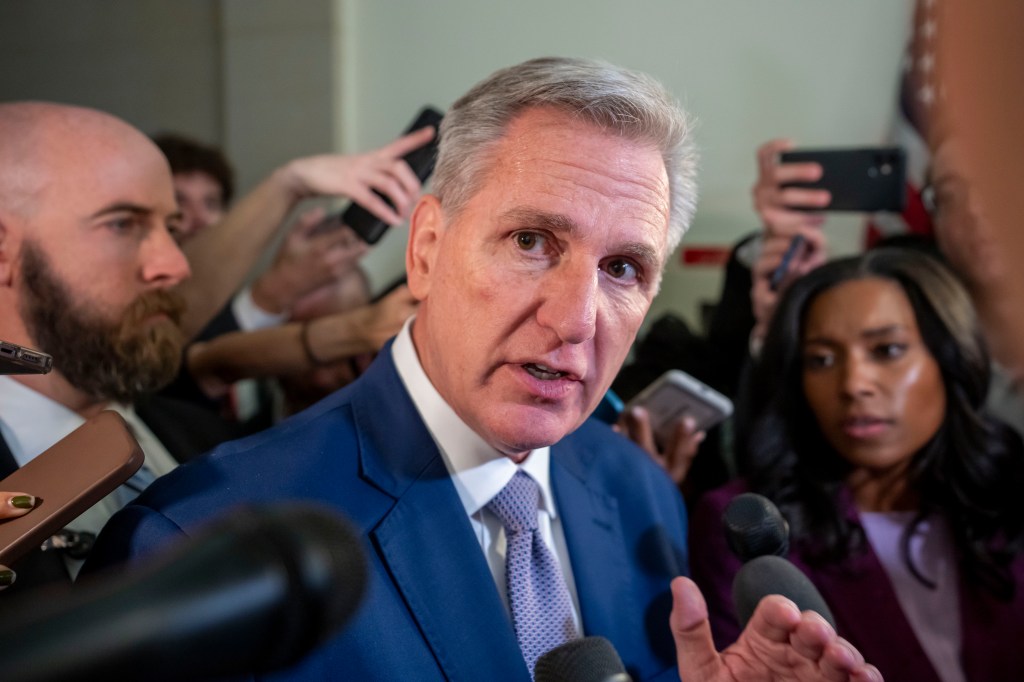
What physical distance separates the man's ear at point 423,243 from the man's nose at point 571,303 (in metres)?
0.20

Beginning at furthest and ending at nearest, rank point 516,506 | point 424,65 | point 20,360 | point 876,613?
1. point 424,65
2. point 876,613
3. point 516,506
4. point 20,360

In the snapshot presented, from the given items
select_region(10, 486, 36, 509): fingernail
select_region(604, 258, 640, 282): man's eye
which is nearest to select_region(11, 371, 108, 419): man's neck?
select_region(10, 486, 36, 509): fingernail

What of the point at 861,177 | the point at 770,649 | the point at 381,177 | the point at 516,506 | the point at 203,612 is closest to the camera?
the point at 203,612

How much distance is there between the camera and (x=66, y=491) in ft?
3.10

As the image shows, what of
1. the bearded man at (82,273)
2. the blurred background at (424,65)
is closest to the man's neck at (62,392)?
the bearded man at (82,273)

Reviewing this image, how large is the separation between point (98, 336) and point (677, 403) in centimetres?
114

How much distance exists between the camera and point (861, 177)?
222 cm

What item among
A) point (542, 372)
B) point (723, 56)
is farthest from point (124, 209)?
point (723, 56)

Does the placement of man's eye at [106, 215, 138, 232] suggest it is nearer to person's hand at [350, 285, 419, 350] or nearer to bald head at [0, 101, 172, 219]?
bald head at [0, 101, 172, 219]

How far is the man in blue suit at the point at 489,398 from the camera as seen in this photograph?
1.13 meters

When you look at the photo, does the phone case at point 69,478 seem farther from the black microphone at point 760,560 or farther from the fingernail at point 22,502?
the black microphone at point 760,560

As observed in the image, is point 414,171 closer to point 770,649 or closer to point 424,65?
point 424,65

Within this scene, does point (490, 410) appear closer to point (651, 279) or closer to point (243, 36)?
point (651, 279)

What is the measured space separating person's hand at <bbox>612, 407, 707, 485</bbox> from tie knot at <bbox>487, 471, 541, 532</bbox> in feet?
2.25
